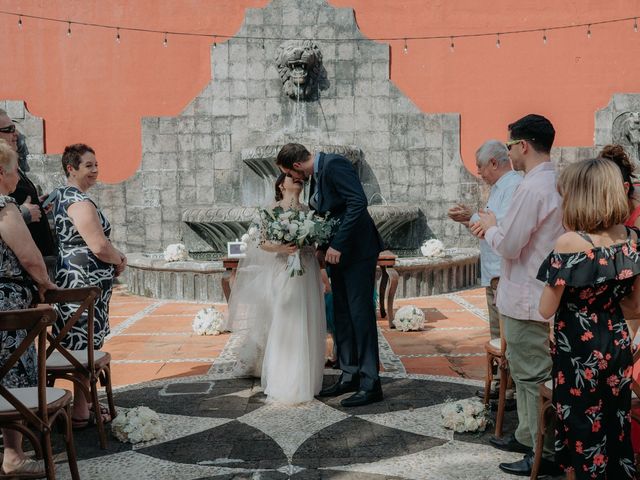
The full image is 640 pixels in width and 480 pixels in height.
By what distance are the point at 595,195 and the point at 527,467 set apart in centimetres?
147

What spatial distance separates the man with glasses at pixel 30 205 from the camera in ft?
12.8

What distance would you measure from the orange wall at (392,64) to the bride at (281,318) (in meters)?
7.22

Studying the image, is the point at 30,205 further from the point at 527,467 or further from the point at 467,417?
the point at 527,467

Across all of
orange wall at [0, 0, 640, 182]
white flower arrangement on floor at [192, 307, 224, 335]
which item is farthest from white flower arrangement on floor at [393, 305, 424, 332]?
orange wall at [0, 0, 640, 182]

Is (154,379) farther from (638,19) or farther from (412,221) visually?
(638,19)

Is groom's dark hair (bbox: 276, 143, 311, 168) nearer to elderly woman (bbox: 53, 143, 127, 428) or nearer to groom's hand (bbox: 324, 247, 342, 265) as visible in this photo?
groom's hand (bbox: 324, 247, 342, 265)

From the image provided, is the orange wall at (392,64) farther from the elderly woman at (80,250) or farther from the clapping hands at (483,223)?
the clapping hands at (483,223)

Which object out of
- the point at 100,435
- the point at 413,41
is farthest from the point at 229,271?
the point at 413,41

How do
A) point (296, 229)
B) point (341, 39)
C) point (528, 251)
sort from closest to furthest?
point (528, 251), point (296, 229), point (341, 39)

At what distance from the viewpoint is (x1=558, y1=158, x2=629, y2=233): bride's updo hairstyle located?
241cm

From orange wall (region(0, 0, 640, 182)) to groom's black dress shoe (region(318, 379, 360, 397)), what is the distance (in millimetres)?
7741

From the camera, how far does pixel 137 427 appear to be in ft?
11.9

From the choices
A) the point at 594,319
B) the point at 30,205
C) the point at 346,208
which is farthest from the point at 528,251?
the point at 30,205

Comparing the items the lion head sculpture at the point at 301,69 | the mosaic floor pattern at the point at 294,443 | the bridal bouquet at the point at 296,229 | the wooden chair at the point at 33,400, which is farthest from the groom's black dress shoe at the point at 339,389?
the lion head sculpture at the point at 301,69
